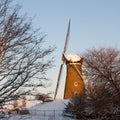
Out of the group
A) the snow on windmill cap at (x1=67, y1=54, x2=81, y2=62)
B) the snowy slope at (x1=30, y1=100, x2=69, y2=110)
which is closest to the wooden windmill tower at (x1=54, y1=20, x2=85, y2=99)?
the snow on windmill cap at (x1=67, y1=54, x2=81, y2=62)

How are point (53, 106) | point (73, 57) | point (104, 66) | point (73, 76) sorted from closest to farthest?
point (104, 66) → point (73, 76) → point (53, 106) → point (73, 57)

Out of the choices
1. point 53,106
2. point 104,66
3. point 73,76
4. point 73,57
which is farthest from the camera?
point 73,57

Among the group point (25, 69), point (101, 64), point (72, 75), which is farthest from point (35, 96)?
point (72, 75)

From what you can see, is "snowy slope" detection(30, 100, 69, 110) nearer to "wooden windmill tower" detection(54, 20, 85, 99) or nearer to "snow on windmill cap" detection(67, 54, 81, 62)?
"wooden windmill tower" detection(54, 20, 85, 99)

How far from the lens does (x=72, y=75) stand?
4600cm

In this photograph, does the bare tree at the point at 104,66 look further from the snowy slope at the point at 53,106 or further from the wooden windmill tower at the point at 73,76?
the snowy slope at the point at 53,106

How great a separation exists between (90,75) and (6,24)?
32.6 m

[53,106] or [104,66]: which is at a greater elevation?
[104,66]

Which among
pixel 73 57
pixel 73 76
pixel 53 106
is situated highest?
pixel 73 57

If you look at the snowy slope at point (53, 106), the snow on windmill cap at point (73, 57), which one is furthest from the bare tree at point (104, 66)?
the snowy slope at point (53, 106)

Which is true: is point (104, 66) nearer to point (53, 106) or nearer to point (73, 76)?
point (73, 76)

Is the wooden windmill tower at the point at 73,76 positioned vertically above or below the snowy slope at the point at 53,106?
above

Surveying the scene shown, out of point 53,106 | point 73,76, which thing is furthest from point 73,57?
point 53,106

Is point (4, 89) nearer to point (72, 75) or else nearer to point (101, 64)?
point (101, 64)
